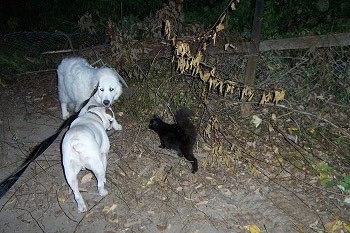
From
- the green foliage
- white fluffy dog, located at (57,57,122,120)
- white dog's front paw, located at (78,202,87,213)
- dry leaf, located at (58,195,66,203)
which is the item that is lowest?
dry leaf, located at (58,195,66,203)

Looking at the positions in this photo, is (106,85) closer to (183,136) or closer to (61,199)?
(183,136)

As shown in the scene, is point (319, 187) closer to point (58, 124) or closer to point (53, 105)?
point (58, 124)

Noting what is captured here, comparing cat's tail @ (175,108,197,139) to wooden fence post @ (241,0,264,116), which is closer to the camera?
cat's tail @ (175,108,197,139)

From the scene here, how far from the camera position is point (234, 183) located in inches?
188

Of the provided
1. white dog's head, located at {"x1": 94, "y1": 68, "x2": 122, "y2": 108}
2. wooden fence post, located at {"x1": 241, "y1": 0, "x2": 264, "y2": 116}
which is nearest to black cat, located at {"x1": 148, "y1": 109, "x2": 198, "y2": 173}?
white dog's head, located at {"x1": 94, "y1": 68, "x2": 122, "y2": 108}

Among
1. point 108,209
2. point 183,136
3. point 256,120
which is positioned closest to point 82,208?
point 108,209

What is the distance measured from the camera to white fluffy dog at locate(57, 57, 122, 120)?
5211mm

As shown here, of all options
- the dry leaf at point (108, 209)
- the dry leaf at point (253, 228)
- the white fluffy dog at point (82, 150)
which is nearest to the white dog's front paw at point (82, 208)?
the white fluffy dog at point (82, 150)

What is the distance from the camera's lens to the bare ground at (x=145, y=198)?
4164 mm

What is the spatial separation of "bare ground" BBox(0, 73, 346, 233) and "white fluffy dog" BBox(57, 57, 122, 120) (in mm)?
826

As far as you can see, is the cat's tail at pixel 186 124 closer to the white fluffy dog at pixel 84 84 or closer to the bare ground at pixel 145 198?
the bare ground at pixel 145 198

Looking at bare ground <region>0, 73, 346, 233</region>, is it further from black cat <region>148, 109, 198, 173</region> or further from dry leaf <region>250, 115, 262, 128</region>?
dry leaf <region>250, 115, 262, 128</region>

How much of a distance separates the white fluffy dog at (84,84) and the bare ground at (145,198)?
0.83m

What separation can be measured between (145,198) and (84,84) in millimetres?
2353
